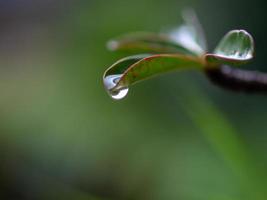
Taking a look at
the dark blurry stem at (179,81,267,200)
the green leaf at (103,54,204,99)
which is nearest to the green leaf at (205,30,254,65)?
the green leaf at (103,54,204,99)

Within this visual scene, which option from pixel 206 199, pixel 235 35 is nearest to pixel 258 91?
pixel 235 35

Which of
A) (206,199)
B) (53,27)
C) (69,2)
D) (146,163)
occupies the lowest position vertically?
(206,199)

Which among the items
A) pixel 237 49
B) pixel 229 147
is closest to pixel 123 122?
pixel 229 147

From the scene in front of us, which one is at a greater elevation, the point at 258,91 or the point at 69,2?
the point at 69,2

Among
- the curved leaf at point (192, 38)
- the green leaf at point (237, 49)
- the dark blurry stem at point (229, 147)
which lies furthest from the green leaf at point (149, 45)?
the dark blurry stem at point (229, 147)

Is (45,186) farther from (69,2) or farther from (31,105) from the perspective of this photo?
(69,2)

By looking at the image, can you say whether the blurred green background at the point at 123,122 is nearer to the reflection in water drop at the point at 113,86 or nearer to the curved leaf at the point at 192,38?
the curved leaf at the point at 192,38
